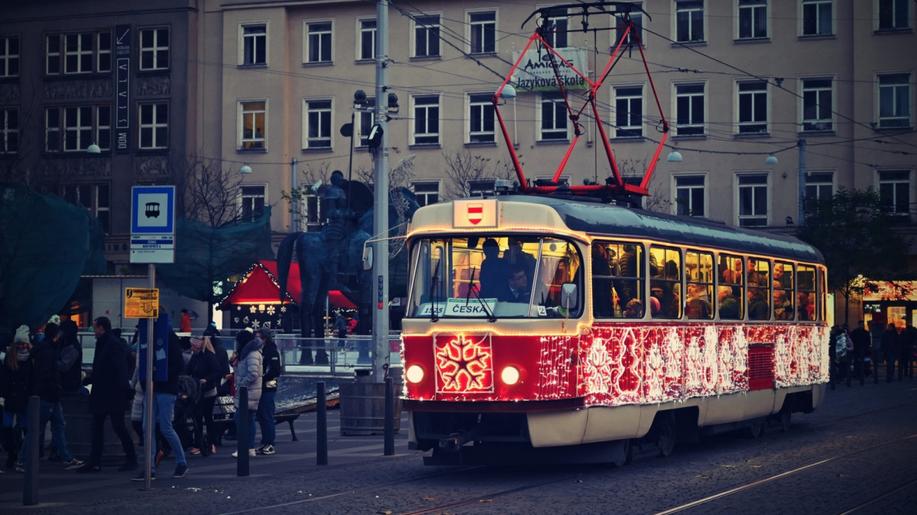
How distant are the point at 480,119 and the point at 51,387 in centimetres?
4126

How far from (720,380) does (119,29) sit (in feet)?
155

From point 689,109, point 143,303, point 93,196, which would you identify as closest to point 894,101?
point 689,109

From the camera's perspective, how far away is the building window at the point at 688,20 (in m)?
57.2

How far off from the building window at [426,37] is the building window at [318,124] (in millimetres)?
4358

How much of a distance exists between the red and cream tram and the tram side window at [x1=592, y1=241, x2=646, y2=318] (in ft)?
0.07

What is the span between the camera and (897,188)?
55.3 m

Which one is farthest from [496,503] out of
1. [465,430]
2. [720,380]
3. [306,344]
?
[306,344]

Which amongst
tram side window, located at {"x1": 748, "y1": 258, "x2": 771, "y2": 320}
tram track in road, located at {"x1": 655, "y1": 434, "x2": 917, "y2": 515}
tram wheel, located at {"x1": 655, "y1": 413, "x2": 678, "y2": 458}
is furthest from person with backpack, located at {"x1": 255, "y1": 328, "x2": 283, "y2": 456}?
tram track in road, located at {"x1": 655, "y1": 434, "x2": 917, "y2": 515}

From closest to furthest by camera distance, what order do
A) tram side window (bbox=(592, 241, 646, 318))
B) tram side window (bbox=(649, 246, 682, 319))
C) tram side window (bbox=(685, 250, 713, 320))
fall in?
tram side window (bbox=(592, 241, 646, 318))
tram side window (bbox=(649, 246, 682, 319))
tram side window (bbox=(685, 250, 713, 320))

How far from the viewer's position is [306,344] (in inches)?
1401

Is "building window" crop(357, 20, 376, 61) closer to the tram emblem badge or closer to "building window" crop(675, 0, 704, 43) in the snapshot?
"building window" crop(675, 0, 704, 43)

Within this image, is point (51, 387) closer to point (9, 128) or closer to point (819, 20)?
point (819, 20)

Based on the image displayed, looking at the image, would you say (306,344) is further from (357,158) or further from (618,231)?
(357,158)

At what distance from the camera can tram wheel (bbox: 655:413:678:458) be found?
65.0 ft
